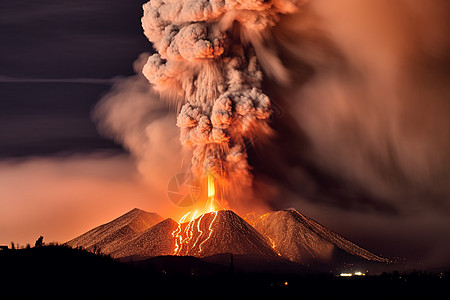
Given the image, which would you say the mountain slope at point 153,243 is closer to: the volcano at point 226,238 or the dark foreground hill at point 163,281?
the volcano at point 226,238

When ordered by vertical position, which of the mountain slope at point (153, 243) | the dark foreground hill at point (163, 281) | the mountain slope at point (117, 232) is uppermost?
the mountain slope at point (117, 232)

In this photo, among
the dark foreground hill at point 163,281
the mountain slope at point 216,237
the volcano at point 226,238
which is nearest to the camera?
the dark foreground hill at point 163,281

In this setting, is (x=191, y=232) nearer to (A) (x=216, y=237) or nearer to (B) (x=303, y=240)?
(A) (x=216, y=237)

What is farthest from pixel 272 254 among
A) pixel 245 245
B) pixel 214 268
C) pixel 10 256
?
pixel 10 256

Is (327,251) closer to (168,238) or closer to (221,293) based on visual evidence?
(168,238)

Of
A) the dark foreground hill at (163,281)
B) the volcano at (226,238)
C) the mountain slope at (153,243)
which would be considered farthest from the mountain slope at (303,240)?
the mountain slope at (153,243)

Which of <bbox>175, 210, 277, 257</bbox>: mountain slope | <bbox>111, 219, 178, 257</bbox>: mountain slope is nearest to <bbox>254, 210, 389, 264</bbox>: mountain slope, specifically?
<bbox>175, 210, 277, 257</bbox>: mountain slope

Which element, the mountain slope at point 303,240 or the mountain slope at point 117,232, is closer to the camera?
the mountain slope at point 303,240

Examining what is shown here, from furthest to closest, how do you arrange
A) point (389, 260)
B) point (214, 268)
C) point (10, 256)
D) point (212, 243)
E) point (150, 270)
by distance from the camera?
point (389, 260)
point (212, 243)
point (214, 268)
point (150, 270)
point (10, 256)
